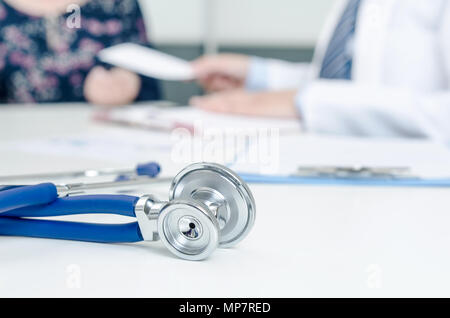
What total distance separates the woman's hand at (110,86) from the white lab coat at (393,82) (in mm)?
481

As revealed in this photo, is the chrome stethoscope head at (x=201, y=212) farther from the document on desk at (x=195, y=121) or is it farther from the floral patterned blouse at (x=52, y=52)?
Answer: the floral patterned blouse at (x=52, y=52)

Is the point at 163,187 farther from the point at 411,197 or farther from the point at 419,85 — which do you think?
the point at 419,85

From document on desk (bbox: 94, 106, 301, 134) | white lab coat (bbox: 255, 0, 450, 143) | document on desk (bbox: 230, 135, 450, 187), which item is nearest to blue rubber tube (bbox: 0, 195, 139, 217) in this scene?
document on desk (bbox: 230, 135, 450, 187)

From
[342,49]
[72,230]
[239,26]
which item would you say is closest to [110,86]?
[342,49]

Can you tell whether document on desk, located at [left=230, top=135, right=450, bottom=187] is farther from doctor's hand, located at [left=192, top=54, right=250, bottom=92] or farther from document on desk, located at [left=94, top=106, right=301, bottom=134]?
doctor's hand, located at [left=192, top=54, right=250, bottom=92]

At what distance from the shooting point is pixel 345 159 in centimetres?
59

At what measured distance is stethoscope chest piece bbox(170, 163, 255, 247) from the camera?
0.97 feet

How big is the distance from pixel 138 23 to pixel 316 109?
2.48ft

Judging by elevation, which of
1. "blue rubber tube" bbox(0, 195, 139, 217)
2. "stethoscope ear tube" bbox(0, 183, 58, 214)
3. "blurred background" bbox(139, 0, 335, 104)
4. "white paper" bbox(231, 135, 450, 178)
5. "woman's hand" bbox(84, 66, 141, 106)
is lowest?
"blue rubber tube" bbox(0, 195, 139, 217)

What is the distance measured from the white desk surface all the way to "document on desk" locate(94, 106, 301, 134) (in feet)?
1.27

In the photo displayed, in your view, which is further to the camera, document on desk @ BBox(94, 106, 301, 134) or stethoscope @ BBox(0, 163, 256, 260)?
document on desk @ BBox(94, 106, 301, 134)

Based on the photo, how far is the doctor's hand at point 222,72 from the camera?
4.25 feet

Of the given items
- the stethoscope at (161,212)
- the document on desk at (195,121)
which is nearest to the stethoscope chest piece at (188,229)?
the stethoscope at (161,212)

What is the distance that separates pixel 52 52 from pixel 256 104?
562 millimetres
